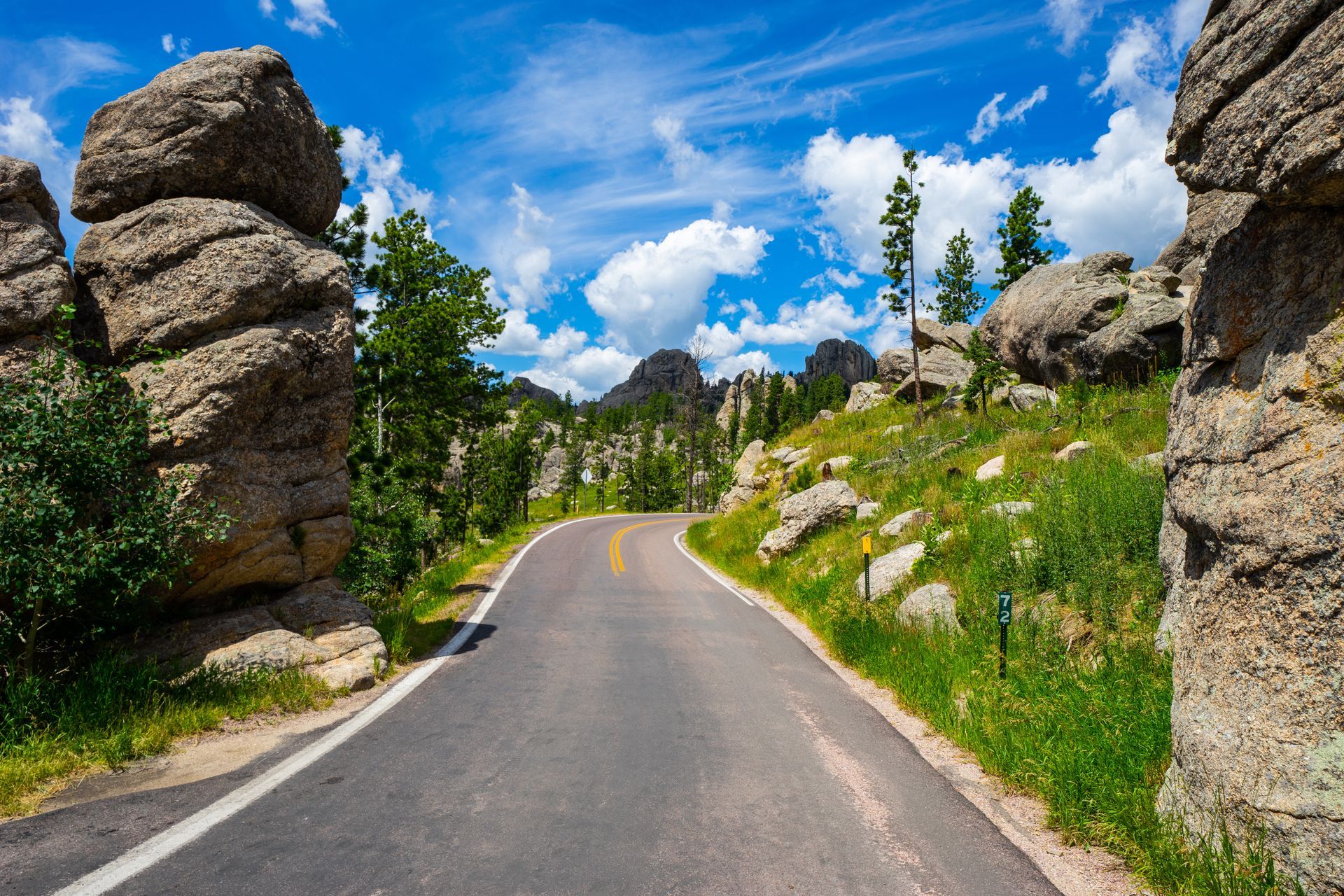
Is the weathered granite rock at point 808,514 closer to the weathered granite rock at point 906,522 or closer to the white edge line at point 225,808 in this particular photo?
the weathered granite rock at point 906,522

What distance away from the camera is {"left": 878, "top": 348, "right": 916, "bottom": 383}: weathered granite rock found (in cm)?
3759

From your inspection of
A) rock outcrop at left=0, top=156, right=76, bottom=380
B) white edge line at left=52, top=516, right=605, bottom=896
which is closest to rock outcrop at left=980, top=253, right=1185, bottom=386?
white edge line at left=52, top=516, right=605, bottom=896

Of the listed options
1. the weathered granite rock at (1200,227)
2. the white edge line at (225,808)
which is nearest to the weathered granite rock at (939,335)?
the weathered granite rock at (1200,227)

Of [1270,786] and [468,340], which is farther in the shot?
[468,340]

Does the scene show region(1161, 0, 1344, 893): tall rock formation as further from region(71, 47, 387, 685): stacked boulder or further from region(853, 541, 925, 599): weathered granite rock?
region(71, 47, 387, 685): stacked boulder

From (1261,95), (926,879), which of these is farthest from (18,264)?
(1261,95)

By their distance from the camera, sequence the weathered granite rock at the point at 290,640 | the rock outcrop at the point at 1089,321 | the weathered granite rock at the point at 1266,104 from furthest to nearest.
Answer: the rock outcrop at the point at 1089,321
the weathered granite rock at the point at 290,640
the weathered granite rock at the point at 1266,104

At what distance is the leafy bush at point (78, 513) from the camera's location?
519 cm

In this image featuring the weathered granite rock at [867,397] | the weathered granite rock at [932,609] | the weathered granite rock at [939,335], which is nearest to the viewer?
the weathered granite rock at [932,609]

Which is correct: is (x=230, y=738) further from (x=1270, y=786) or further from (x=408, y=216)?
(x=408, y=216)

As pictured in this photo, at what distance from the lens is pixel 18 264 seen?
6.27m

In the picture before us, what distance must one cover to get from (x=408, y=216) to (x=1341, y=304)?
25408 mm

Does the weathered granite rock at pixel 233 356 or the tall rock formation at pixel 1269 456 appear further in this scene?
the weathered granite rock at pixel 233 356

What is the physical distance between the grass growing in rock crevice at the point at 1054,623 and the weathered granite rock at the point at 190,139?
9.93 metres
